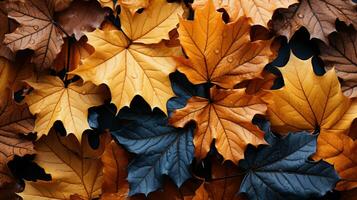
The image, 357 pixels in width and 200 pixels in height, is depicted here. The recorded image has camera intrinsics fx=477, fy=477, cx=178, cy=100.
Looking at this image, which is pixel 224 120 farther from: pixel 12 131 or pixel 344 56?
pixel 12 131

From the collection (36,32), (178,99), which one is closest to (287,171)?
(178,99)

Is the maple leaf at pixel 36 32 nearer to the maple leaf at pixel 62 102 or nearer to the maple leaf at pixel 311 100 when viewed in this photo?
the maple leaf at pixel 62 102

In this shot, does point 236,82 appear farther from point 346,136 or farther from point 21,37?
point 21,37

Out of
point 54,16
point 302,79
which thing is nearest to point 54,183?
point 54,16

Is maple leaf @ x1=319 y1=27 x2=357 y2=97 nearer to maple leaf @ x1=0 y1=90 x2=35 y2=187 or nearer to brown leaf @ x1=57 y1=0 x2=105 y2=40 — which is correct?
brown leaf @ x1=57 y1=0 x2=105 y2=40

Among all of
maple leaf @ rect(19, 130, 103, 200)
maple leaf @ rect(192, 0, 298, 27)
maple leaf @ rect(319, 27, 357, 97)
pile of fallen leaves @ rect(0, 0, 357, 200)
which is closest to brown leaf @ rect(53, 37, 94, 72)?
pile of fallen leaves @ rect(0, 0, 357, 200)
